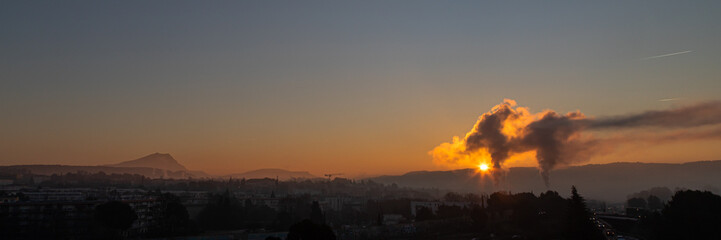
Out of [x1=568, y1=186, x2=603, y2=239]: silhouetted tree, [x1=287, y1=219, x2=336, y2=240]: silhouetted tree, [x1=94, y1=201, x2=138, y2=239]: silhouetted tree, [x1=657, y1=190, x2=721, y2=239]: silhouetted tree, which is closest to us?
[x1=287, y1=219, x2=336, y2=240]: silhouetted tree

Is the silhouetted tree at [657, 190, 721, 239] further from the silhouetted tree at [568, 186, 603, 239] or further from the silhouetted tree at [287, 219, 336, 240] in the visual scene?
the silhouetted tree at [287, 219, 336, 240]

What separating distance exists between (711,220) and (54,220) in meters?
79.3

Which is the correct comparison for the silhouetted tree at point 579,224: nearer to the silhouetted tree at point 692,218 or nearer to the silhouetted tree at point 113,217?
the silhouetted tree at point 692,218

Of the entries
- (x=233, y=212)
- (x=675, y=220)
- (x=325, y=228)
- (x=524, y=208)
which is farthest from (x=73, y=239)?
(x=675, y=220)

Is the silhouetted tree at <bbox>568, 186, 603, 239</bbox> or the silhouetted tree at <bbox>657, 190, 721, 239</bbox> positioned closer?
the silhouetted tree at <bbox>657, 190, 721, 239</bbox>

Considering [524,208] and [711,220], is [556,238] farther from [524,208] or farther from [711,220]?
[524,208]

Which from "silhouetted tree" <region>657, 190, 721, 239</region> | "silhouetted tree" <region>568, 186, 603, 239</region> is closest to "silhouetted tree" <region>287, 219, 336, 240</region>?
"silhouetted tree" <region>568, 186, 603, 239</region>

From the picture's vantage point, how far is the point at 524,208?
8306 cm

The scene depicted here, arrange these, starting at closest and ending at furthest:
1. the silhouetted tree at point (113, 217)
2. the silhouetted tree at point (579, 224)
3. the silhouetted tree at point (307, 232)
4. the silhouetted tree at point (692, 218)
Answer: the silhouetted tree at point (307, 232) < the silhouetted tree at point (692, 218) < the silhouetted tree at point (579, 224) < the silhouetted tree at point (113, 217)

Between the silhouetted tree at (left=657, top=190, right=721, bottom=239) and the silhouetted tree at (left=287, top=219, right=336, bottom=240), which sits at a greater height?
the silhouetted tree at (left=287, top=219, right=336, bottom=240)

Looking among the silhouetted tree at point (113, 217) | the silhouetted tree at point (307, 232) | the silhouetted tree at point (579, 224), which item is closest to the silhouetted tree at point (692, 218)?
the silhouetted tree at point (579, 224)

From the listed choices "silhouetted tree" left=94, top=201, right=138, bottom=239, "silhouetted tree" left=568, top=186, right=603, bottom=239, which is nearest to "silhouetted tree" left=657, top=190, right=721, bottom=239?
"silhouetted tree" left=568, top=186, right=603, bottom=239

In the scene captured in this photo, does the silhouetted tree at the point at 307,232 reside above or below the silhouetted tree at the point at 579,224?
above

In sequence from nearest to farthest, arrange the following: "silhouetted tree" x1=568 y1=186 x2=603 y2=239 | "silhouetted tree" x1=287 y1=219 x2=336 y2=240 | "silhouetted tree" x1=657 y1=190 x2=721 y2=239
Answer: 1. "silhouetted tree" x1=287 y1=219 x2=336 y2=240
2. "silhouetted tree" x1=657 y1=190 x2=721 y2=239
3. "silhouetted tree" x1=568 y1=186 x2=603 y2=239
